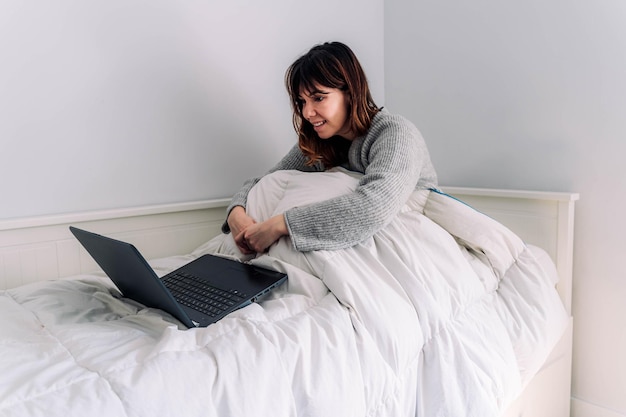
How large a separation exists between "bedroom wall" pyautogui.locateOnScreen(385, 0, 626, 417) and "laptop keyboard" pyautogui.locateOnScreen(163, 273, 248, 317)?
39.5 inches

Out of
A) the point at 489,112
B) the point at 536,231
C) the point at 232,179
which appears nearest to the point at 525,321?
the point at 536,231

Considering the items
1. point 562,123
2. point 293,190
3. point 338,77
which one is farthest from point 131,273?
point 562,123

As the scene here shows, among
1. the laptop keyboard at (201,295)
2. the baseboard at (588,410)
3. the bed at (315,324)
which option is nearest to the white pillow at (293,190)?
the bed at (315,324)

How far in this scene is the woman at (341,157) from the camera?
83 cm

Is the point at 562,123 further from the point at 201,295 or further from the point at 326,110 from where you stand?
the point at 201,295

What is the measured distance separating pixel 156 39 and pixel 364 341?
963 mm

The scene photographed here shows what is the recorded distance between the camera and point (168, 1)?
121 centimetres

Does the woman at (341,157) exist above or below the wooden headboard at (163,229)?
above

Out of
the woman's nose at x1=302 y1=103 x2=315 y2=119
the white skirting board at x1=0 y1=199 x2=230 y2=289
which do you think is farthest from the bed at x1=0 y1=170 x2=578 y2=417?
the woman's nose at x1=302 y1=103 x2=315 y2=119

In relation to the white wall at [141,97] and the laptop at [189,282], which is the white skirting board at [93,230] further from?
the laptop at [189,282]

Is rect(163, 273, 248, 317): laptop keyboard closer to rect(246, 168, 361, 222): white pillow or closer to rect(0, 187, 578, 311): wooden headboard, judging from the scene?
rect(246, 168, 361, 222): white pillow

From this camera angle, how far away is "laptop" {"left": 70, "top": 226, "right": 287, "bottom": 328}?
653mm

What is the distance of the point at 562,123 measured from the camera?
1262 mm

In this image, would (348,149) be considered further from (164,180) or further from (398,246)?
(164,180)
